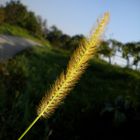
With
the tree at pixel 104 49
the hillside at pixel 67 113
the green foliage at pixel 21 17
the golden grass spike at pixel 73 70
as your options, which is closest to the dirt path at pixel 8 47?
the hillside at pixel 67 113

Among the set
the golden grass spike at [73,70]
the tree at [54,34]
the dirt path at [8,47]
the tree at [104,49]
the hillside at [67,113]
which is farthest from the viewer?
the tree at [54,34]

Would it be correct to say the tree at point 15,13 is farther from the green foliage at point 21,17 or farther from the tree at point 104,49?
the tree at point 104,49

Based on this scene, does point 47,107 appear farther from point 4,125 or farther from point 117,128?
point 117,128

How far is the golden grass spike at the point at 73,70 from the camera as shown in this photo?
0.77 m

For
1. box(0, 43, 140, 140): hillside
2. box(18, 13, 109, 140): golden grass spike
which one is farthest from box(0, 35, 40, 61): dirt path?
box(18, 13, 109, 140): golden grass spike

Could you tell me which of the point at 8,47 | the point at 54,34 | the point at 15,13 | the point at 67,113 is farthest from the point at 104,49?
the point at 54,34

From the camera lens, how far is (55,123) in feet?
29.9

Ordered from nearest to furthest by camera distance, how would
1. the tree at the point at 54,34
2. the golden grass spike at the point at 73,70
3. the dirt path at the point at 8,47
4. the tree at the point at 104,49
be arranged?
the golden grass spike at the point at 73,70, the tree at the point at 104,49, the dirt path at the point at 8,47, the tree at the point at 54,34

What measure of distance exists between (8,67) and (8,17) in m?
37.0

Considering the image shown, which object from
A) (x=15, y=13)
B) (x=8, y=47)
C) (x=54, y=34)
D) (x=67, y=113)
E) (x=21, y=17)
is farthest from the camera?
(x=54, y=34)

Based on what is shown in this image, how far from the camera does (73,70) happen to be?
0.79 m

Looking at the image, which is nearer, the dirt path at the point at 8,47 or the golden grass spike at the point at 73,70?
the golden grass spike at the point at 73,70

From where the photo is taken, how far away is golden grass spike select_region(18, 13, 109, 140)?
0.77 metres

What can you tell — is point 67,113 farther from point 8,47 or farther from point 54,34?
point 54,34
